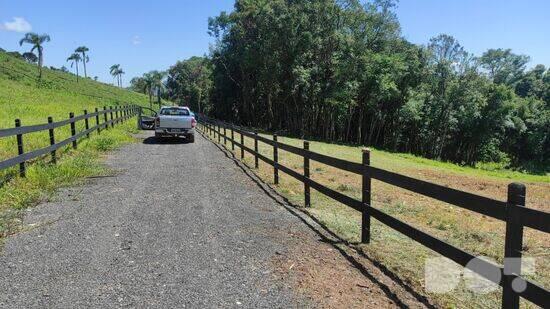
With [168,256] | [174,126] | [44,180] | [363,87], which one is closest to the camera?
[168,256]

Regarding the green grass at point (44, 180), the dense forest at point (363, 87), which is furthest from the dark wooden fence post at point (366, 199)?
the dense forest at point (363, 87)

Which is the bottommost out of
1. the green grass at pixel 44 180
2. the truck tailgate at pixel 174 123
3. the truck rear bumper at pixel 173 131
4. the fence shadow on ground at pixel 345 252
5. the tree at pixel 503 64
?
the fence shadow on ground at pixel 345 252

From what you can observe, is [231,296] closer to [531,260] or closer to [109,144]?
[531,260]

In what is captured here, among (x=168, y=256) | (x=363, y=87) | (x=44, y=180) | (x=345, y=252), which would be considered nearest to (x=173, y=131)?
(x=44, y=180)

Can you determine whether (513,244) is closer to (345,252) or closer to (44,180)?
(345,252)

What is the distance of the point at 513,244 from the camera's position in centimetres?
385

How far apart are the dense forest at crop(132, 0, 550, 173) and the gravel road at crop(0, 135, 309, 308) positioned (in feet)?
110

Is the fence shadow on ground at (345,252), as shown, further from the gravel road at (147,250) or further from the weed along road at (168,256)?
the gravel road at (147,250)

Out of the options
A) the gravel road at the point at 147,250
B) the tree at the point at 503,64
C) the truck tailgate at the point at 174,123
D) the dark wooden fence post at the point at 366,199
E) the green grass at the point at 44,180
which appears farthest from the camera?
the tree at the point at 503,64

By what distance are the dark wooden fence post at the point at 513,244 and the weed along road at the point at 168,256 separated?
3.47 ft

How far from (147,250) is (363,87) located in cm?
4421

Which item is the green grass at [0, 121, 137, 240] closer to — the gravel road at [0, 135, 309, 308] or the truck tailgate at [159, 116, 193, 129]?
the gravel road at [0, 135, 309, 308]

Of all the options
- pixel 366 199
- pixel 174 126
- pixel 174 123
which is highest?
pixel 174 123

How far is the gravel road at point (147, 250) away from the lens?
4.76 m
